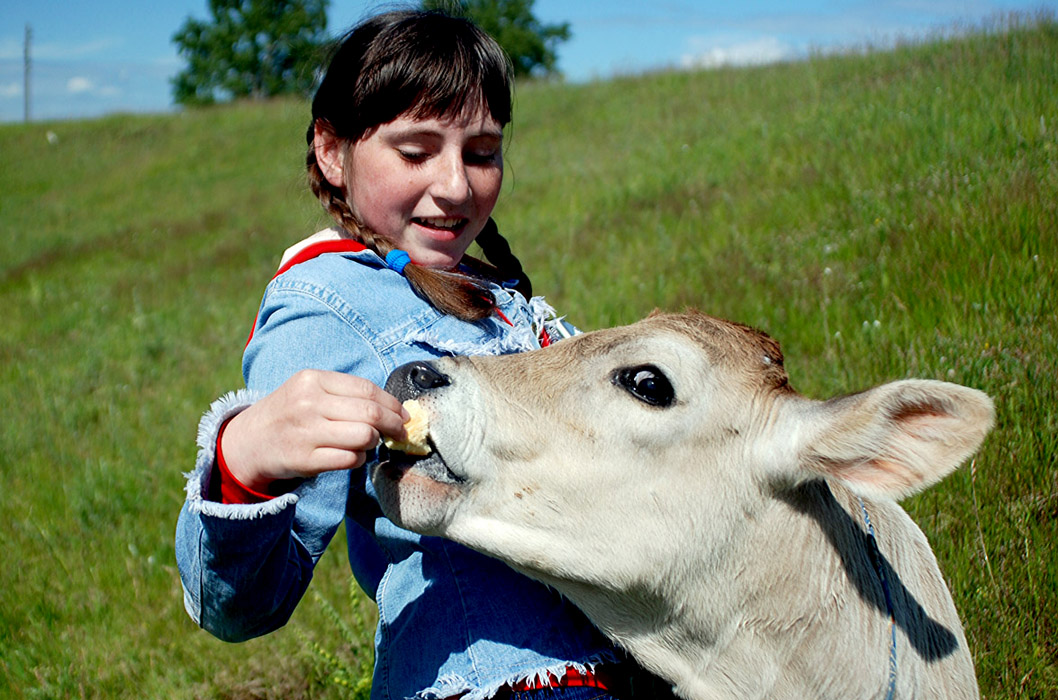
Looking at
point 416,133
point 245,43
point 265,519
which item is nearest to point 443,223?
point 416,133

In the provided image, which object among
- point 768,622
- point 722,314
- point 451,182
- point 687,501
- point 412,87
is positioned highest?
point 412,87

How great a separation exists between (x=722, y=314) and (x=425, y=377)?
3985 millimetres

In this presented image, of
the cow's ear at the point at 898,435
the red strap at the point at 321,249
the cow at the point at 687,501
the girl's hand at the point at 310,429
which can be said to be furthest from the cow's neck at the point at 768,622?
the red strap at the point at 321,249

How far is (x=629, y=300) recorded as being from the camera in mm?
6617

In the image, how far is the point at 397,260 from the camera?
257cm

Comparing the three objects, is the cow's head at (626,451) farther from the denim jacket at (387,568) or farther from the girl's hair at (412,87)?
the girl's hair at (412,87)

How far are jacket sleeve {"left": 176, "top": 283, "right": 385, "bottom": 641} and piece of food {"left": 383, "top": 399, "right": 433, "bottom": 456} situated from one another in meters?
0.21

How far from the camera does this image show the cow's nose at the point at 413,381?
6.75ft

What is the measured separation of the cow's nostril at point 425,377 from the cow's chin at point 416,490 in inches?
6.3

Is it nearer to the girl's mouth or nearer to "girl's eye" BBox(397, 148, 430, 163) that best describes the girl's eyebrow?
"girl's eye" BBox(397, 148, 430, 163)

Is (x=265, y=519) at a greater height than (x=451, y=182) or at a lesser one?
lesser

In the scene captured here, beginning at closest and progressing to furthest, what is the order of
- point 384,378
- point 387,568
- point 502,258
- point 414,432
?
point 414,432 → point 384,378 → point 387,568 → point 502,258

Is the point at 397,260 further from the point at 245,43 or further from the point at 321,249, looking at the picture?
the point at 245,43

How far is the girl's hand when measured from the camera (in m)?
1.77
